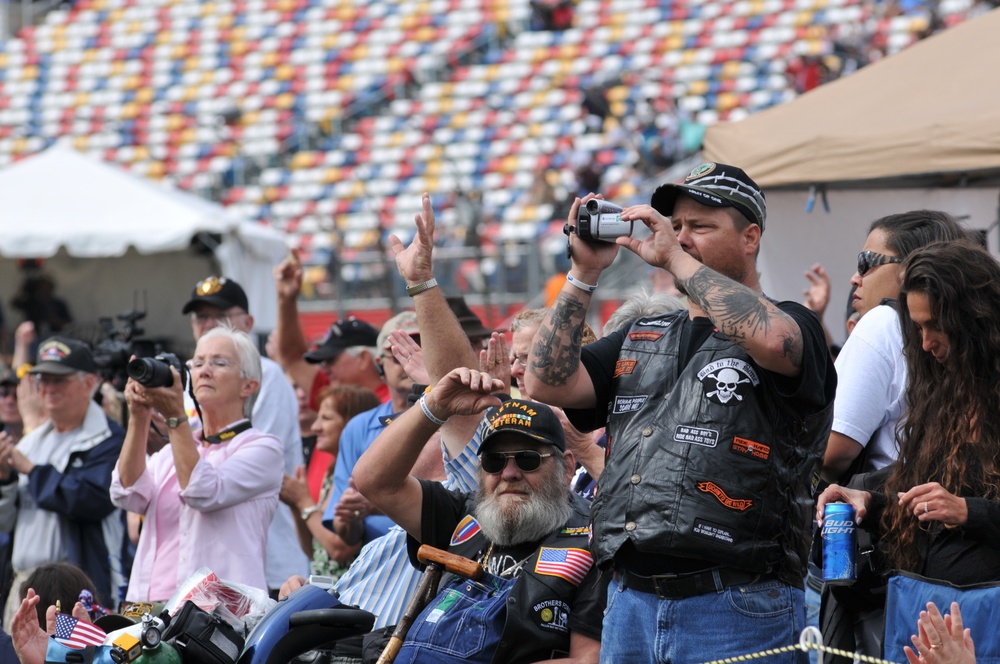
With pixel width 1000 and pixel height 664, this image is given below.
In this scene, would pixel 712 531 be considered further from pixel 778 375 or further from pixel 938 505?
pixel 938 505

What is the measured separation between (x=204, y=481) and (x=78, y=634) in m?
0.88

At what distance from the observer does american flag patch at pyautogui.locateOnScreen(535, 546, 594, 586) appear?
136 inches

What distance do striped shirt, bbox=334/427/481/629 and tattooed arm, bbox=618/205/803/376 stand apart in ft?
3.92

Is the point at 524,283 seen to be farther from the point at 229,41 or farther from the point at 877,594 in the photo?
the point at 229,41

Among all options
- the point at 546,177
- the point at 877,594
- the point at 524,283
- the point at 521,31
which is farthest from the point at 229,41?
the point at 877,594

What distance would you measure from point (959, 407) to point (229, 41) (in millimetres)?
20028

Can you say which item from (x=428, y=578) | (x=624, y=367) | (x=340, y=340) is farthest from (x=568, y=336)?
(x=340, y=340)

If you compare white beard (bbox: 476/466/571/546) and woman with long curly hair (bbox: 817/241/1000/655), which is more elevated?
woman with long curly hair (bbox: 817/241/1000/655)

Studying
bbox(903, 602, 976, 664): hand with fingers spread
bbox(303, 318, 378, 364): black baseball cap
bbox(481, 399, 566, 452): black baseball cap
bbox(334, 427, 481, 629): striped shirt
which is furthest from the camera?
bbox(303, 318, 378, 364): black baseball cap

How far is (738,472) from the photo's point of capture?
2836 mm

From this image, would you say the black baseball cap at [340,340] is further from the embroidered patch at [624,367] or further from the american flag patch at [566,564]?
the embroidered patch at [624,367]

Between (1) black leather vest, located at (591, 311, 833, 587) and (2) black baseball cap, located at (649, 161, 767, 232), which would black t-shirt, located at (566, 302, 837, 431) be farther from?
(2) black baseball cap, located at (649, 161, 767, 232)

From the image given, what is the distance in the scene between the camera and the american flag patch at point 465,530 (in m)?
3.75

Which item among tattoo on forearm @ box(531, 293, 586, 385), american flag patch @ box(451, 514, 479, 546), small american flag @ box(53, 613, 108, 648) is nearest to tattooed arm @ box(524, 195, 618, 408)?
tattoo on forearm @ box(531, 293, 586, 385)
